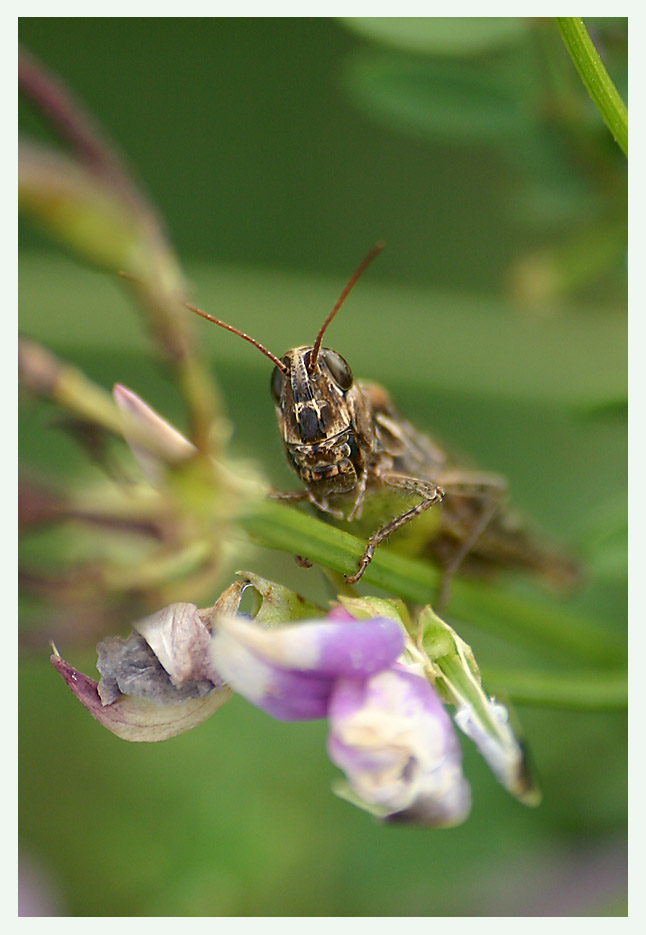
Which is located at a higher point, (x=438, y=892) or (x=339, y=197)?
(x=339, y=197)

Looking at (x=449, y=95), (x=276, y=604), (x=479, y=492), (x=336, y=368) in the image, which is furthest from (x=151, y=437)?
(x=449, y=95)

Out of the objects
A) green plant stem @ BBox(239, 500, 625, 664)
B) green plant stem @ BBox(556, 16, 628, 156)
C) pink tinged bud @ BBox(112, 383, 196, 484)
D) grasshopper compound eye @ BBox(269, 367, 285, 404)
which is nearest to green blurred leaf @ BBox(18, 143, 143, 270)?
grasshopper compound eye @ BBox(269, 367, 285, 404)

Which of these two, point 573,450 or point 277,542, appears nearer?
point 277,542

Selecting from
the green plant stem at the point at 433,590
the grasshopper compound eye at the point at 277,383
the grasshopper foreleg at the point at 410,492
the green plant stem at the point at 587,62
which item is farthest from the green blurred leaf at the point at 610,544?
the green plant stem at the point at 587,62

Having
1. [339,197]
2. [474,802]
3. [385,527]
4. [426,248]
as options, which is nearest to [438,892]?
[474,802]

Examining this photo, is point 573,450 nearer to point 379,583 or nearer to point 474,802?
point 474,802

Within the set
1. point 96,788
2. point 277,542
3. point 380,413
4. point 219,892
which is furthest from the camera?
point 96,788

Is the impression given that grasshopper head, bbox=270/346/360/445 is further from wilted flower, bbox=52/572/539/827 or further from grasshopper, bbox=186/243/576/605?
wilted flower, bbox=52/572/539/827
